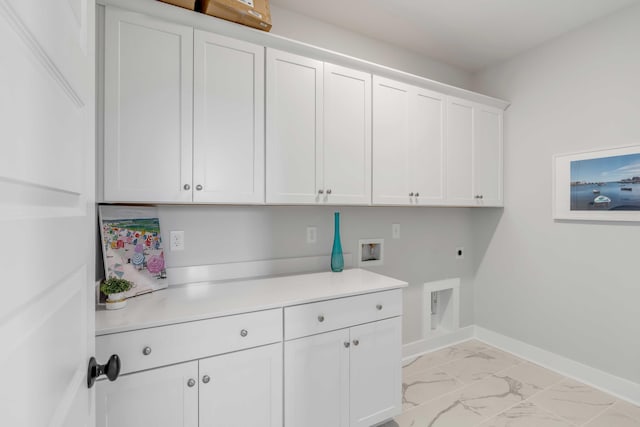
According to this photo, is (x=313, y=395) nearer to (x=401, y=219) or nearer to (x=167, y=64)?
(x=401, y=219)

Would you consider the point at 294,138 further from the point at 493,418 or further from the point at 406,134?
the point at 493,418

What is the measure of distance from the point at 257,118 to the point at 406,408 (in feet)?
7.00

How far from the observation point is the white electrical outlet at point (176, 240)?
5.86 feet

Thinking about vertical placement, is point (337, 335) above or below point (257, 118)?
below

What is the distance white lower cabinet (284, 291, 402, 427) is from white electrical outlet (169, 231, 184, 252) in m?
0.81

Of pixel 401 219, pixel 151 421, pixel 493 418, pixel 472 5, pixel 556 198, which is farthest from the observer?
pixel 401 219

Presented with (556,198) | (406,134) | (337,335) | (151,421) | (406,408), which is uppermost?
(406,134)

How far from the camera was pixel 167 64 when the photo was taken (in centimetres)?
149

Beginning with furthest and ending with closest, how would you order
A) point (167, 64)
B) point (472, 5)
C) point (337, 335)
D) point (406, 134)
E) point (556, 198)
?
point (556, 198) → point (406, 134) → point (472, 5) → point (337, 335) → point (167, 64)

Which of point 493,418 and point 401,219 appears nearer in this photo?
point 493,418

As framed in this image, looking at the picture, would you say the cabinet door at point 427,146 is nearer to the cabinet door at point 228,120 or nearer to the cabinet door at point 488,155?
the cabinet door at point 488,155

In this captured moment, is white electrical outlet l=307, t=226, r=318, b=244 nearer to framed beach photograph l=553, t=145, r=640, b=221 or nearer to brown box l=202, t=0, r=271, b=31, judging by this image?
brown box l=202, t=0, r=271, b=31

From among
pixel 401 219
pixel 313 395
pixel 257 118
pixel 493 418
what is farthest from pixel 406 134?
pixel 493 418

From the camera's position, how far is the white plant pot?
4.42 feet
